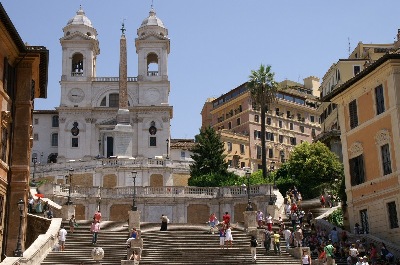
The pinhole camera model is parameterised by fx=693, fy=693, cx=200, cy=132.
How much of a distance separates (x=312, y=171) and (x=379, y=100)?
28.2 metres

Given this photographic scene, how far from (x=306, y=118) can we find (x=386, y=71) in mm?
86050

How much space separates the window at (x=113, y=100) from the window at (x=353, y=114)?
64340 millimetres

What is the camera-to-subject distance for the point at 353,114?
45.2 meters

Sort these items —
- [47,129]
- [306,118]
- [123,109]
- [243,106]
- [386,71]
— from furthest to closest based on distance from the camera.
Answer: [306,118]
[243,106]
[47,129]
[123,109]
[386,71]

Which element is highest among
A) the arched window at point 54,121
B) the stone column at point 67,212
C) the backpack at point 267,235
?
the arched window at point 54,121

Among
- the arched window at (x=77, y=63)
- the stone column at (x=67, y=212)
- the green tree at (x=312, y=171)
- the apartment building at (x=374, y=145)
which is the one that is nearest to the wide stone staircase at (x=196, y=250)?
the apartment building at (x=374, y=145)

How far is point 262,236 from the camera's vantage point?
39.8 m

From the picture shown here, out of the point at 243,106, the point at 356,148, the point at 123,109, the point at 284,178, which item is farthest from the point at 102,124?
the point at 356,148

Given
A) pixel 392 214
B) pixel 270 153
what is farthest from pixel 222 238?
pixel 270 153

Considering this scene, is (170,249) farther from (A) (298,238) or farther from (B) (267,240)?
(A) (298,238)

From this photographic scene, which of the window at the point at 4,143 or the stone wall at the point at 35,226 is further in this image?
the stone wall at the point at 35,226

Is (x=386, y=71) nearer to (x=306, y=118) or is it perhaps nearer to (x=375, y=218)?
(x=375, y=218)

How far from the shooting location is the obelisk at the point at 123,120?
93.7 meters

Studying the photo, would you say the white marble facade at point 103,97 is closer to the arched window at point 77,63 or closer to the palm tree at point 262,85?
the arched window at point 77,63
